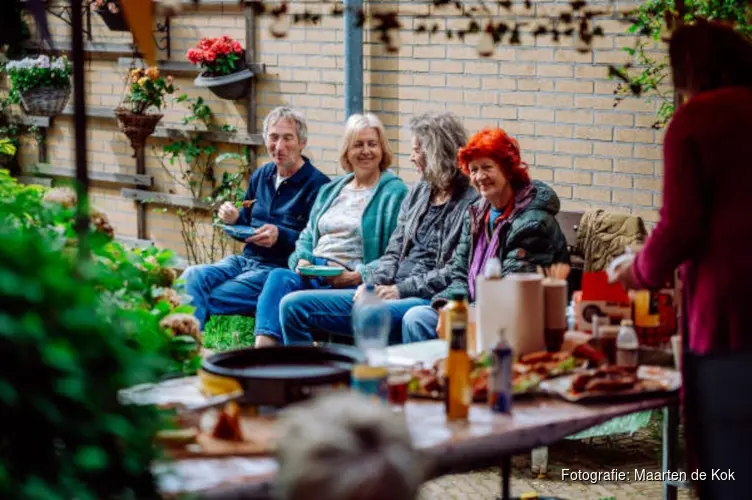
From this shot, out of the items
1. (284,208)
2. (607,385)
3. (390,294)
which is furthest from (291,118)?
(607,385)

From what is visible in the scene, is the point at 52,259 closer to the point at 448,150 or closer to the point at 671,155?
the point at 671,155

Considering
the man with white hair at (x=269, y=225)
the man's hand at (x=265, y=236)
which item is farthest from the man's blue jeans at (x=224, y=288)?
the man's hand at (x=265, y=236)

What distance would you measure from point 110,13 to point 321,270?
172 inches

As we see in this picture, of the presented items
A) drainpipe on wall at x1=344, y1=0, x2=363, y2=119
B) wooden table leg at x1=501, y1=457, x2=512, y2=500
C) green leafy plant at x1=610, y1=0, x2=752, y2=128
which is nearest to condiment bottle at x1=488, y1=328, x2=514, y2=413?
wooden table leg at x1=501, y1=457, x2=512, y2=500

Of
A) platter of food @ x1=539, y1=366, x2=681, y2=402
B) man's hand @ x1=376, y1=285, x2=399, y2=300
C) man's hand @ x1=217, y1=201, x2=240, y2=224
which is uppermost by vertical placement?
man's hand @ x1=217, y1=201, x2=240, y2=224

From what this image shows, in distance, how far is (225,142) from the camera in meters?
8.94

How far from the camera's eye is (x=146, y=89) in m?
9.27

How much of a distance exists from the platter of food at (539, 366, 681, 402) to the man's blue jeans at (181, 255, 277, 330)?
3.38 metres

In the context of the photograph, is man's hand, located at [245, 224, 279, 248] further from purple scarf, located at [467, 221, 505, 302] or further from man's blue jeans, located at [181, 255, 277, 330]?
purple scarf, located at [467, 221, 505, 302]

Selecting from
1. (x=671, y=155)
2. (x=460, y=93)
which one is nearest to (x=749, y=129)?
(x=671, y=155)

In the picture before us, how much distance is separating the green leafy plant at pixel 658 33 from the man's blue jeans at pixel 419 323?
4.17 feet

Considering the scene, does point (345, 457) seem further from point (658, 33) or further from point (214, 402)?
point (658, 33)

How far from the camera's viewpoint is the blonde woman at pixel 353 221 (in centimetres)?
625

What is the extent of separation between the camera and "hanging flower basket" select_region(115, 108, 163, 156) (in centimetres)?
936
